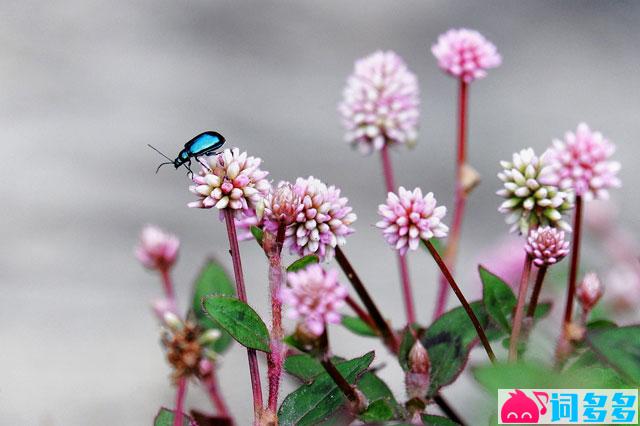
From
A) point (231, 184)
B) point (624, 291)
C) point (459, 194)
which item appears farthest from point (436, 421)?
point (624, 291)

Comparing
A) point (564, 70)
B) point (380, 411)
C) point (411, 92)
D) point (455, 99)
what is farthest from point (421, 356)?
point (564, 70)

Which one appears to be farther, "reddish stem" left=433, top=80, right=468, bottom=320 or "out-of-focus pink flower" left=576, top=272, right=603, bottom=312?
"reddish stem" left=433, top=80, right=468, bottom=320

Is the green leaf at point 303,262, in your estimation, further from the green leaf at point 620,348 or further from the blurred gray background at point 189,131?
the blurred gray background at point 189,131

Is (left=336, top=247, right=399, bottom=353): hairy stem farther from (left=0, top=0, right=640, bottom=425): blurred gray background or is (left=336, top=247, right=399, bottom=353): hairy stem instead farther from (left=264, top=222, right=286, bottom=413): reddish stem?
(left=0, top=0, right=640, bottom=425): blurred gray background

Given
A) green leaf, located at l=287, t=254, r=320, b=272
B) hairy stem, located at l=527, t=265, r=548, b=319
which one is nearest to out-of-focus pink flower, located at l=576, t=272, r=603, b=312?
hairy stem, located at l=527, t=265, r=548, b=319

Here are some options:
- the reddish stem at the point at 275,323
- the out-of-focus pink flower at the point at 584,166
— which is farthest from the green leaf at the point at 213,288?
the out-of-focus pink flower at the point at 584,166

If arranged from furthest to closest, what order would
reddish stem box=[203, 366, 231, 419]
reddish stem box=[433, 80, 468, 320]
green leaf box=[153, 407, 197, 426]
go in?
reddish stem box=[433, 80, 468, 320]
reddish stem box=[203, 366, 231, 419]
green leaf box=[153, 407, 197, 426]
